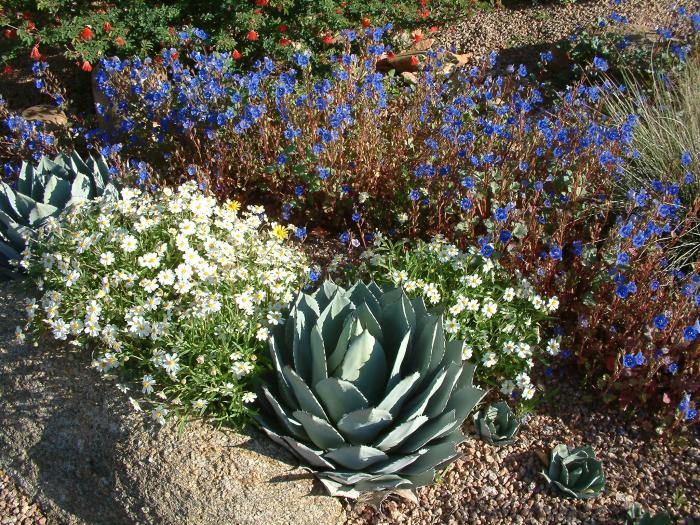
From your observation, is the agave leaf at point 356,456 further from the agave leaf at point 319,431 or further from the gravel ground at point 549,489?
the gravel ground at point 549,489

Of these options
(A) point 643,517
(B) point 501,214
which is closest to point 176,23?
(B) point 501,214

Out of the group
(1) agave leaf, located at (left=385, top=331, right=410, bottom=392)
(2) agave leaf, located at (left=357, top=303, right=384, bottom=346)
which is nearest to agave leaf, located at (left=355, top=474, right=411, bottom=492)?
(1) agave leaf, located at (left=385, top=331, right=410, bottom=392)

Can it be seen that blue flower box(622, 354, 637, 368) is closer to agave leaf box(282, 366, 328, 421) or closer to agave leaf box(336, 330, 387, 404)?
agave leaf box(336, 330, 387, 404)

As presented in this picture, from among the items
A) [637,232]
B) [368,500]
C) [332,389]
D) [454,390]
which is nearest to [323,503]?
[368,500]

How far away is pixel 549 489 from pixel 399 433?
2.87 feet

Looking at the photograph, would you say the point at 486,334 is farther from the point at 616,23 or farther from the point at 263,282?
the point at 616,23

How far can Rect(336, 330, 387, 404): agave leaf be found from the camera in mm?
2674

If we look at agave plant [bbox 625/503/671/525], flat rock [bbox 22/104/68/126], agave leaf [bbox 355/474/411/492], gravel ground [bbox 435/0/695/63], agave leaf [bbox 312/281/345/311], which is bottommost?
agave leaf [bbox 355/474/411/492]

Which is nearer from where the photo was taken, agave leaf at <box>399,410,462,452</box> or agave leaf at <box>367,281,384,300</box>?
agave leaf at <box>399,410,462,452</box>

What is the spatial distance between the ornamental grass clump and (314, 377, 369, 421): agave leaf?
12.4 inches

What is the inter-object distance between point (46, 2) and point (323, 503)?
14.6ft

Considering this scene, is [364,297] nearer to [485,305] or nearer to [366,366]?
[366,366]

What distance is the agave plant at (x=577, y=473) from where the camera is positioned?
9.70 feet

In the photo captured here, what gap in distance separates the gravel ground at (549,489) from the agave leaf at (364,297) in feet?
2.58
